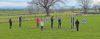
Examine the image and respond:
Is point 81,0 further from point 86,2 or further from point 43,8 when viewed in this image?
point 43,8

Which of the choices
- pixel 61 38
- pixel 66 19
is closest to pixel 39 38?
pixel 61 38

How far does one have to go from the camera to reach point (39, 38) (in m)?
28.9

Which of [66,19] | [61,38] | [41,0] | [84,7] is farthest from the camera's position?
[84,7]

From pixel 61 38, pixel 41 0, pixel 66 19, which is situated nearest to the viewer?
pixel 61 38

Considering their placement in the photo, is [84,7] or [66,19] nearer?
[66,19]

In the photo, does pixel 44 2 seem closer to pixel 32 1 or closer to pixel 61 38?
pixel 32 1

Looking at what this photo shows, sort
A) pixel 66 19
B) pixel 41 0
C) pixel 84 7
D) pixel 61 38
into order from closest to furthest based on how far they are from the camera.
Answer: pixel 61 38 → pixel 66 19 → pixel 41 0 → pixel 84 7

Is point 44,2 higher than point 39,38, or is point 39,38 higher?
point 44,2

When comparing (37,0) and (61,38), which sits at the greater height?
(37,0)

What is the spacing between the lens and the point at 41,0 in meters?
110

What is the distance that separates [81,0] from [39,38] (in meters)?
150

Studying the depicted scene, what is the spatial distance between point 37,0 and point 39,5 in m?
2.04

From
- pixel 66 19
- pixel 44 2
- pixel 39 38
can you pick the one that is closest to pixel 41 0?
pixel 44 2

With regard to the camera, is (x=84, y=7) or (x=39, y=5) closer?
(x=39, y=5)
